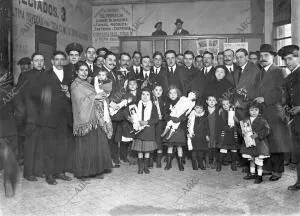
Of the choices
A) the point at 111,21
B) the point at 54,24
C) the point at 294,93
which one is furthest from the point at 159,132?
the point at 111,21

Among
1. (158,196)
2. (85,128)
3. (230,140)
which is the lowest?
(158,196)

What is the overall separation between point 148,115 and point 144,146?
47 cm

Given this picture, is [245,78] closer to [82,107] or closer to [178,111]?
[178,111]

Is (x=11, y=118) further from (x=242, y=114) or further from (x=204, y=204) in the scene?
(x=242, y=114)

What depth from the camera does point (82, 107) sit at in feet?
14.5

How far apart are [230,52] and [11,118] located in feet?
11.4

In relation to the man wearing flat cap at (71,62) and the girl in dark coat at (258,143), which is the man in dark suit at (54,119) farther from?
the girl in dark coat at (258,143)

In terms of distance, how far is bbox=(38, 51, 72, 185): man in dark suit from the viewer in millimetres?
4457

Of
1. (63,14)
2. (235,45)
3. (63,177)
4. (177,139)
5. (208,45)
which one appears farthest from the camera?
(63,14)

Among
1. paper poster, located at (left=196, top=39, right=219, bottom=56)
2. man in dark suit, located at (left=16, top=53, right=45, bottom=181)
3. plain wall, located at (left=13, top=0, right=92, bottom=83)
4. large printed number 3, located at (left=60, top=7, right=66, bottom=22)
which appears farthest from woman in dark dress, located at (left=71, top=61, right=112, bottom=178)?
large printed number 3, located at (left=60, top=7, right=66, bottom=22)

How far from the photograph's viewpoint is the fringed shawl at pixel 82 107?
4.40 meters

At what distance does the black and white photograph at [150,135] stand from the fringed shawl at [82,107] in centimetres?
1

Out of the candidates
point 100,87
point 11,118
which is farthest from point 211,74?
point 11,118

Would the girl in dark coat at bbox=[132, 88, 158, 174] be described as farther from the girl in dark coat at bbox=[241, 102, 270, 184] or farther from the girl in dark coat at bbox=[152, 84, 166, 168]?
the girl in dark coat at bbox=[241, 102, 270, 184]
